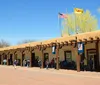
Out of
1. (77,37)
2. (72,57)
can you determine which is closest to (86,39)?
(77,37)

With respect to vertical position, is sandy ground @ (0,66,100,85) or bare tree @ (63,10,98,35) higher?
bare tree @ (63,10,98,35)

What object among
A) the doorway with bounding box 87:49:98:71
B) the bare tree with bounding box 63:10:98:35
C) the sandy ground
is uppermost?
the bare tree with bounding box 63:10:98:35

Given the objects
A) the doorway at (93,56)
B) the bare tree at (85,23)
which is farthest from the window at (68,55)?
the bare tree at (85,23)

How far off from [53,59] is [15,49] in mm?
13410

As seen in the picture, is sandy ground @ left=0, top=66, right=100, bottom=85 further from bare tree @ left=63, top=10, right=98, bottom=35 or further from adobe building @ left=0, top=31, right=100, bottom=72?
bare tree @ left=63, top=10, right=98, bottom=35

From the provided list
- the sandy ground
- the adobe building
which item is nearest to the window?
the adobe building

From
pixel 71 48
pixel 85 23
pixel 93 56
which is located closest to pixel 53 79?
pixel 93 56

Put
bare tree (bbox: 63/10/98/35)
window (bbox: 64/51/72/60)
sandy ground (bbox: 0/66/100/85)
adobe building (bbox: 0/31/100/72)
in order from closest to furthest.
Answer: sandy ground (bbox: 0/66/100/85) < adobe building (bbox: 0/31/100/72) < window (bbox: 64/51/72/60) < bare tree (bbox: 63/10/98/35)

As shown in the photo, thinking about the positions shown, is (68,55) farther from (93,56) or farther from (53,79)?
(53,79)

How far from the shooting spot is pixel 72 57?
37688 mm

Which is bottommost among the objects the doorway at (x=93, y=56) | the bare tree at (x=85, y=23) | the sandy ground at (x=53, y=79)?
the sandy ground at (x=53, y=79)

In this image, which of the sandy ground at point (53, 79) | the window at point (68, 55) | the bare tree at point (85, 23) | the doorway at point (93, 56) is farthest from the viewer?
the bare tree at point (85, 23)

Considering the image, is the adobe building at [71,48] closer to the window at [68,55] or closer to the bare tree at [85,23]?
the window at [68,55]

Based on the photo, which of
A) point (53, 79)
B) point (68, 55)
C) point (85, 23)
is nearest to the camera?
point (53, 79)
